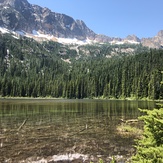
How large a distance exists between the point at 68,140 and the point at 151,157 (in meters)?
19.1

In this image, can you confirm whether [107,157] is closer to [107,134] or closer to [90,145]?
[90,145]

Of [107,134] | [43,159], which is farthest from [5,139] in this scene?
[107,134]

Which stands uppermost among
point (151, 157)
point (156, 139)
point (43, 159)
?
point (156, 139)

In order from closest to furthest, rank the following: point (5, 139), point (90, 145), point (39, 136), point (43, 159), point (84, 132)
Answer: point (43, 159)
point (90, 145)
point (5, 139)
point (39, 136)
point (84, 132)

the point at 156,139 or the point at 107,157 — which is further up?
the point at 156,139

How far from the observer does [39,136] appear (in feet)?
100.0

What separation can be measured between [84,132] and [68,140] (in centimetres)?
573

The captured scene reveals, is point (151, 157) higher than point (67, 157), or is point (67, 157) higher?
point (151, 157)

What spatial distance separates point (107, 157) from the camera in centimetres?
2141

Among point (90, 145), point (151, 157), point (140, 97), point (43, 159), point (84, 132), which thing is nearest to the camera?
point (151, 157)

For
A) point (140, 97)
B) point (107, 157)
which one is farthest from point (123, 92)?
point (107, 157)

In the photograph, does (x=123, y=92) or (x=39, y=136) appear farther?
(x=123, y=92)

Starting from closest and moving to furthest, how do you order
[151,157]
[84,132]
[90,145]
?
1. [151,157]
2. [90,145]
3. [84,132]

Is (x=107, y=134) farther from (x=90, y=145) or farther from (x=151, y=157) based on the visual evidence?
(x=151, y=157)
